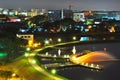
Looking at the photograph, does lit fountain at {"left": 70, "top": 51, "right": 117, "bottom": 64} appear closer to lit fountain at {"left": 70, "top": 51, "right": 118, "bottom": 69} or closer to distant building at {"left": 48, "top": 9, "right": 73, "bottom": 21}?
lit fountain at {"left": 70, "top": 51, "right": 118, "bottom": 69}

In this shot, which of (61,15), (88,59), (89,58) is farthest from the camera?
(61,15)

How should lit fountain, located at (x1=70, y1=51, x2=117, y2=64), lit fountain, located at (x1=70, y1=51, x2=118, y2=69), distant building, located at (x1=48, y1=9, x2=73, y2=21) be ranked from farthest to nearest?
distant building, located at (x1=48, y1=9, x2=73, y2=21), lit fountain, located at (x1=70, y1=51, x2=117, y2=64), lit fountain, located at (x1=70, y1=51, x2=118, y2=69)

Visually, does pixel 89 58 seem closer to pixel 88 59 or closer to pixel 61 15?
pixel 88 59

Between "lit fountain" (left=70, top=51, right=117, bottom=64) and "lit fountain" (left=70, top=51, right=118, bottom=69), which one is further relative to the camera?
"lit fountain" (left=70, top=51, right=117, bottom=64)

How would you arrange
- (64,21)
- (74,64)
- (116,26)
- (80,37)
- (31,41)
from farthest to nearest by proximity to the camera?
(116,26), (64,21), (80,37), (31,41), (74,64)

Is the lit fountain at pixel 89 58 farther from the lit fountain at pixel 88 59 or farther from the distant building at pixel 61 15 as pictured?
the distant building at pixel 61 15

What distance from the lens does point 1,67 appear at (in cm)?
1120

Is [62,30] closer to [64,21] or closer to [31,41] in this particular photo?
[64,21]

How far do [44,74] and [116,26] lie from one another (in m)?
25.1

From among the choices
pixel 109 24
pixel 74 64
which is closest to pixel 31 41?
pixel 74 64

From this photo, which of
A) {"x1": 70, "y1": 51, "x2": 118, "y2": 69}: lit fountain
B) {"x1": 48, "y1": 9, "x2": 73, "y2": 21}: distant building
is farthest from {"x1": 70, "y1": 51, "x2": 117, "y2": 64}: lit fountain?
{"x1": 48, "y1": 9, "x2": 73, "y2": 21}: distant building

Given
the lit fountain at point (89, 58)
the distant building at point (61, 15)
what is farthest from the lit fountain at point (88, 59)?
the distant building at point (61, 15)

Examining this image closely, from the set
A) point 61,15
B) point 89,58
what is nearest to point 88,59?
point 89,58

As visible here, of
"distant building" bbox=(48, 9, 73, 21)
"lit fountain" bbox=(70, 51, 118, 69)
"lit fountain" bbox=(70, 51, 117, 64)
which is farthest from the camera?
"distant building" bbox=(48, 9, 73, 21)
